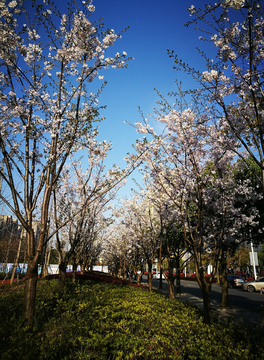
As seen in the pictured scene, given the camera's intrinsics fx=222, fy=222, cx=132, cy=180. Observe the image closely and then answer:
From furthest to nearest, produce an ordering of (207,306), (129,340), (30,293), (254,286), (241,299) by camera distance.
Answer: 1. (254,286)
2. (241,299)
3. (207,306)
4. (30,293)
5. (129,340)

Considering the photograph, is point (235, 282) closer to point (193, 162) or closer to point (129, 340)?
point (193, 162)

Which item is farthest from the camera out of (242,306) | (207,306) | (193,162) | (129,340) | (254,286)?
(254,286)

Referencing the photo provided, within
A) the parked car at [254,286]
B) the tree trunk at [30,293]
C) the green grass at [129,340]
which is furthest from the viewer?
the parked car at [254,286]

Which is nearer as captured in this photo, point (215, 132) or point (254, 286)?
point (215, 132)

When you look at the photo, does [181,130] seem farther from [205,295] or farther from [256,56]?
[205,295]

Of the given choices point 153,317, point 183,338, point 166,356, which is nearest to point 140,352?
point 166,356

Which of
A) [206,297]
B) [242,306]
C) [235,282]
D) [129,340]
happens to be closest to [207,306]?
[206,297]

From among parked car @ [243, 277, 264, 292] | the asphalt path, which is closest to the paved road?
the asphalt path

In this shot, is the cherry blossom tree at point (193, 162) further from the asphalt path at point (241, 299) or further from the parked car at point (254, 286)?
the parked car at point (254, 286)

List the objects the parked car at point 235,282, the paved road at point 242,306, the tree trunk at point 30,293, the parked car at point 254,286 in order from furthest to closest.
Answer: the parked car at point 235,282 → the parked car at point 254,286 → the paved road at point 242,306 → the tree trunk at point 30,293

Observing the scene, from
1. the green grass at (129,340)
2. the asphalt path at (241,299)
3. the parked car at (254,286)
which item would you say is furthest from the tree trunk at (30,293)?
the parked car at (254,286)

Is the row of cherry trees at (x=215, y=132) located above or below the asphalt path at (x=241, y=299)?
above

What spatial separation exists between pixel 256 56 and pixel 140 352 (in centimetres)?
563

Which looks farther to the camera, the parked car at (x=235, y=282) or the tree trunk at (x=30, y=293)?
the parked car at (x=235, y=282)
